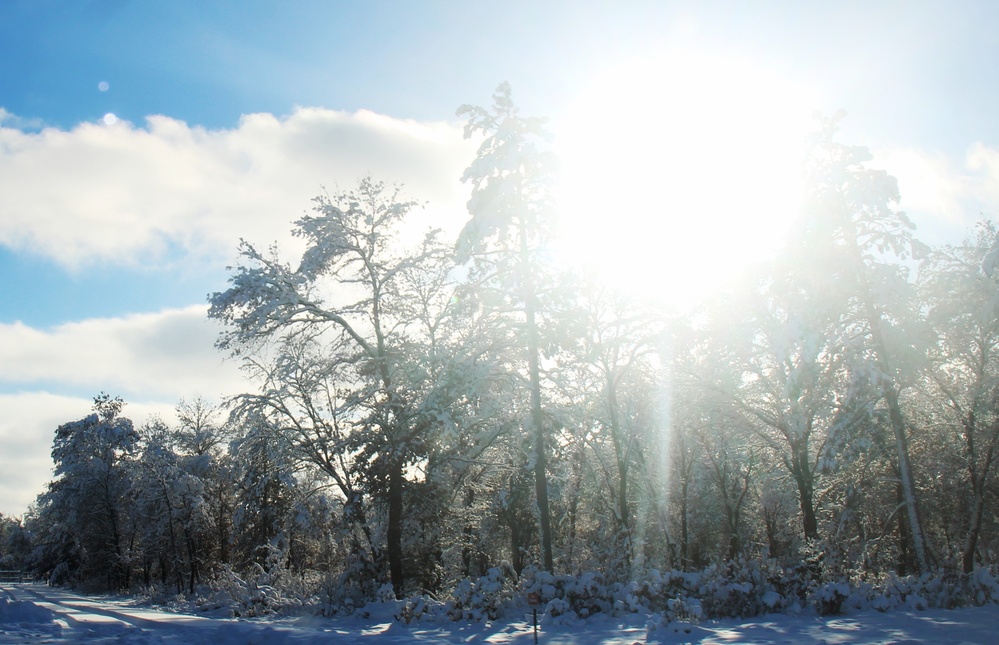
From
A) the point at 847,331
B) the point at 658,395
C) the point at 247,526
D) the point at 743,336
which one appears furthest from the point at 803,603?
the point at 247,526

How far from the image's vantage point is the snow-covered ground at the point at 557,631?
9.67m

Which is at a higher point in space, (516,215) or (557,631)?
(516,215)

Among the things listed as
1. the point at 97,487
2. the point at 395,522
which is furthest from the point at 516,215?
the point at 97,487

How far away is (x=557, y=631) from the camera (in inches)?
452

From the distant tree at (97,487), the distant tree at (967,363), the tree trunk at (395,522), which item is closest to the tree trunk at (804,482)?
the distant tree at (967,363)

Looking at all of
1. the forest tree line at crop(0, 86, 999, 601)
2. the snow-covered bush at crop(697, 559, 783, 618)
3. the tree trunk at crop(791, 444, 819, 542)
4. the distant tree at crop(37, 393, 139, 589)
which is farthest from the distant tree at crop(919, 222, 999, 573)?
the distant tree at crop(37, 393, 139, 589)

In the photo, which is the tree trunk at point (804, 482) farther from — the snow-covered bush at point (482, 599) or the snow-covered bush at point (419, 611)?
the snow-covered bush at point (419, 611)

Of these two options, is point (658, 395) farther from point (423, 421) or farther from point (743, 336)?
point (423, 421)

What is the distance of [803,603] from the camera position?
12.5 m

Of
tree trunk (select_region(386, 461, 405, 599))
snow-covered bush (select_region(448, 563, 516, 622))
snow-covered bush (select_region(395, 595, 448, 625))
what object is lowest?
snow-covered bush (select_region(395, 595, 448, 625))

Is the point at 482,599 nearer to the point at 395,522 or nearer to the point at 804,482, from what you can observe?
the point at 395,522

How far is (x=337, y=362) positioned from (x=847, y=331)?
16.4 meters

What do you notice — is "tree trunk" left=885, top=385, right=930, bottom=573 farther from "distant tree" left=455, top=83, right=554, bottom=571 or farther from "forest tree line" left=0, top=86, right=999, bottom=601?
"distant tree" left=455, top=83, right=554, bottom=571

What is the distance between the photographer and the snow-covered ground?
9672 mm
